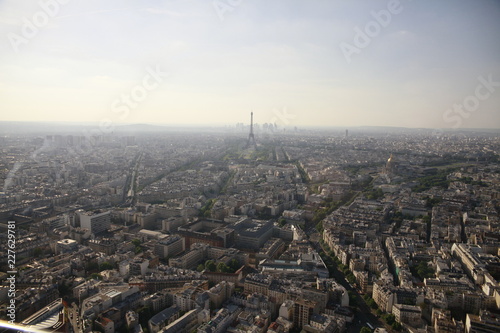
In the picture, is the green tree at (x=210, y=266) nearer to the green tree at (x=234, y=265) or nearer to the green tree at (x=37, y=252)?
the green tree at (x=234, y=265)

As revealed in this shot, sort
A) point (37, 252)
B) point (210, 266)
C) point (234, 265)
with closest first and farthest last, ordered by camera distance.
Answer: point (210, 266)
point (234, 265)
point (37, 252)

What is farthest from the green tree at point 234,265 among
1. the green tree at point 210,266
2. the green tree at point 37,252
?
the green tree at point 37,252

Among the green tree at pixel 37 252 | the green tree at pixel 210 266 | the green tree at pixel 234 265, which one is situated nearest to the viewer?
the green tree at pixel 210 266

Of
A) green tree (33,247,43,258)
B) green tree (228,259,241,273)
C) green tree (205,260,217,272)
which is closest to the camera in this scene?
green tree (205,260,217,272)

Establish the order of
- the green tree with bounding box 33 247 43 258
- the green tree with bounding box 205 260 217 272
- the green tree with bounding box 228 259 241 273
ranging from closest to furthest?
the green tree with bounding box 205 260 217 272, the green tree with bounding box 228 259 241 273, the green tree with bounding box 33 247 43 258

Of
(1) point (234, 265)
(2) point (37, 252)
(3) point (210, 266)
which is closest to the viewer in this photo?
(3) point (210, 266)

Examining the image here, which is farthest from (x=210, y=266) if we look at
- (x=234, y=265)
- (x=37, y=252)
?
(x=37, y=252)

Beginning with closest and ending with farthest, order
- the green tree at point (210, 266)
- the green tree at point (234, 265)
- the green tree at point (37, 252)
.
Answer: the green tree at point (210, 266) < the green tree at point (234, 265) < the green tree at point (37, 252)

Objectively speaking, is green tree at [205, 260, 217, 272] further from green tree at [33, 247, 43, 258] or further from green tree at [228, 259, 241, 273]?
green tree at [33, 247, 43, 258]

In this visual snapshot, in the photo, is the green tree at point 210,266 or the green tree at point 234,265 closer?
the green tree at point 210,266

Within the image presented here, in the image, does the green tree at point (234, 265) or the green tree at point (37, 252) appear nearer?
the green tree at point (234, 265)

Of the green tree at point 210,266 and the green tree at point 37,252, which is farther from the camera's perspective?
the green tree at point 37,252

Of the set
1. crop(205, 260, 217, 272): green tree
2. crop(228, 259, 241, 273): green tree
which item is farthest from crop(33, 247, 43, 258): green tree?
crop(228, 259, 241, 273): green tree

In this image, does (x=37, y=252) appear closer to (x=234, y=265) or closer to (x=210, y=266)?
(x=210, y=266)
